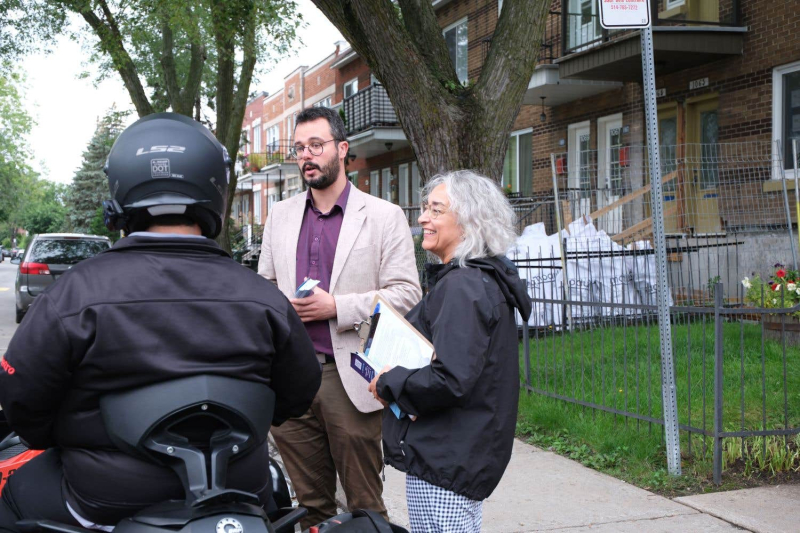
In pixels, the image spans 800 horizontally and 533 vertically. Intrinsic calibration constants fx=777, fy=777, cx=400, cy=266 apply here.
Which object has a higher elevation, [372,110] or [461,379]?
[372,110]

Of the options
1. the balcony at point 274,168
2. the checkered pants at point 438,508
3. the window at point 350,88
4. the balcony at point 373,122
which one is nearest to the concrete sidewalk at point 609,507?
the checkered pants at point 438,508

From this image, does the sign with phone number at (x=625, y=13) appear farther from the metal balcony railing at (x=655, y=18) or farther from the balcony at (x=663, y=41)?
the balcony at (x=663, y=41)

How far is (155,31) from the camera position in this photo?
62.0ft

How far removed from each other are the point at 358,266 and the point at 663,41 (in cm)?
1003

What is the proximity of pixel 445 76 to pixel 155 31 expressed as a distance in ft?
47.5

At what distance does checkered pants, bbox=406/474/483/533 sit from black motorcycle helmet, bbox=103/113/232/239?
1.19 m

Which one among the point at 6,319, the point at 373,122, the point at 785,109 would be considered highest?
the point at 373,122

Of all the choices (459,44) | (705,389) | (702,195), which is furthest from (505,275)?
(459,44)

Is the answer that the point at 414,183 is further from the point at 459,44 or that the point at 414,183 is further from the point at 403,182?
the point at 459,44

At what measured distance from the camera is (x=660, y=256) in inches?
195

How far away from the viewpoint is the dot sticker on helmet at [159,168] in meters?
1.99

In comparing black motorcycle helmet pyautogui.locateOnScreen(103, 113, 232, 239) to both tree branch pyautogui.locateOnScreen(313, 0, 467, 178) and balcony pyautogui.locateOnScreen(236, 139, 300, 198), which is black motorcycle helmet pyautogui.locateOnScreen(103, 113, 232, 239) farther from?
balcony pyautogui.locateOnScreen(236, 139, 300, 198)

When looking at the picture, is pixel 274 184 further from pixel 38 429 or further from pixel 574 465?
pixel 38 429

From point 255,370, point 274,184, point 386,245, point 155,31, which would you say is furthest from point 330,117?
point 274,184
